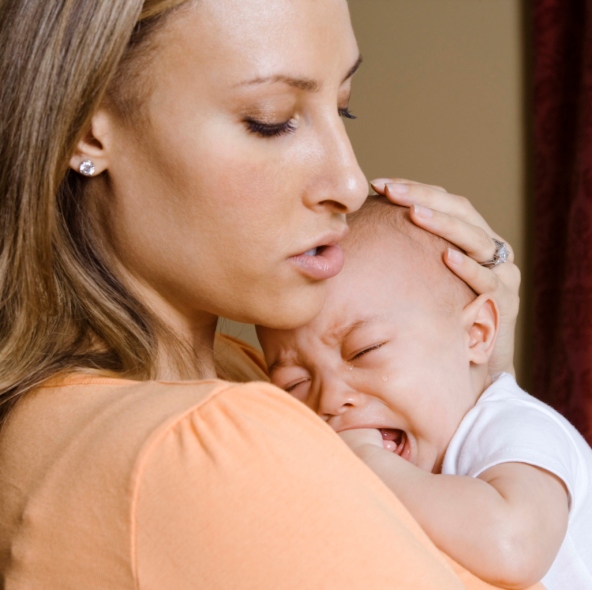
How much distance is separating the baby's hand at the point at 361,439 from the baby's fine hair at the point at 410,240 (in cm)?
30

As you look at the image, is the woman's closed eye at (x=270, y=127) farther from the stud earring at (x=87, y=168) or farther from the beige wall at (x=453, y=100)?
the beige wall at (x=453, y=100)

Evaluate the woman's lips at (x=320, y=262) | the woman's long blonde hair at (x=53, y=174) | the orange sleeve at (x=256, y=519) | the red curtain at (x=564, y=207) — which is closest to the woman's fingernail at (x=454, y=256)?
the woman's lips at (x=320, y=262)

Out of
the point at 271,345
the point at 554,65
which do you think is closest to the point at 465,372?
the point at 271,345

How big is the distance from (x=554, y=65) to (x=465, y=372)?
1.91 meters

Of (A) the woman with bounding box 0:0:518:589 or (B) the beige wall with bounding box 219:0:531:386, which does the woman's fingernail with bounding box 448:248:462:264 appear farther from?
(B) the beige wall with bounding box 219:0:531:386

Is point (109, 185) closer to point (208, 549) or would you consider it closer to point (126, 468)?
point (126, 468)

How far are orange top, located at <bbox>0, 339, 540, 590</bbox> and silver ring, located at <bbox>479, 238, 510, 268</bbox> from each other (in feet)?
2.89

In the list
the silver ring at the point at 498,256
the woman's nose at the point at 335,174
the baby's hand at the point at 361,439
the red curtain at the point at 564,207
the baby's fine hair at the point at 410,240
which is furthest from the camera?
the red curtain at the point at 564,207

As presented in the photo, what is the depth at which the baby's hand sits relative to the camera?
54.3 inches

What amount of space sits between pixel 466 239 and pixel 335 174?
1.56 feet

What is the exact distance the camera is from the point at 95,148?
4.08ft

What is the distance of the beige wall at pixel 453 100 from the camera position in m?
3.23

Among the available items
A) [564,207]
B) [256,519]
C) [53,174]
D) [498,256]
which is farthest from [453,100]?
[256,519]

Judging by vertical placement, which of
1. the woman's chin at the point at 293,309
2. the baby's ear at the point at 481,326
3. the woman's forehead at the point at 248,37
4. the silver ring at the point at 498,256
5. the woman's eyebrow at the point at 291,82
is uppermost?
the woman's forehead at the point at 248,37
